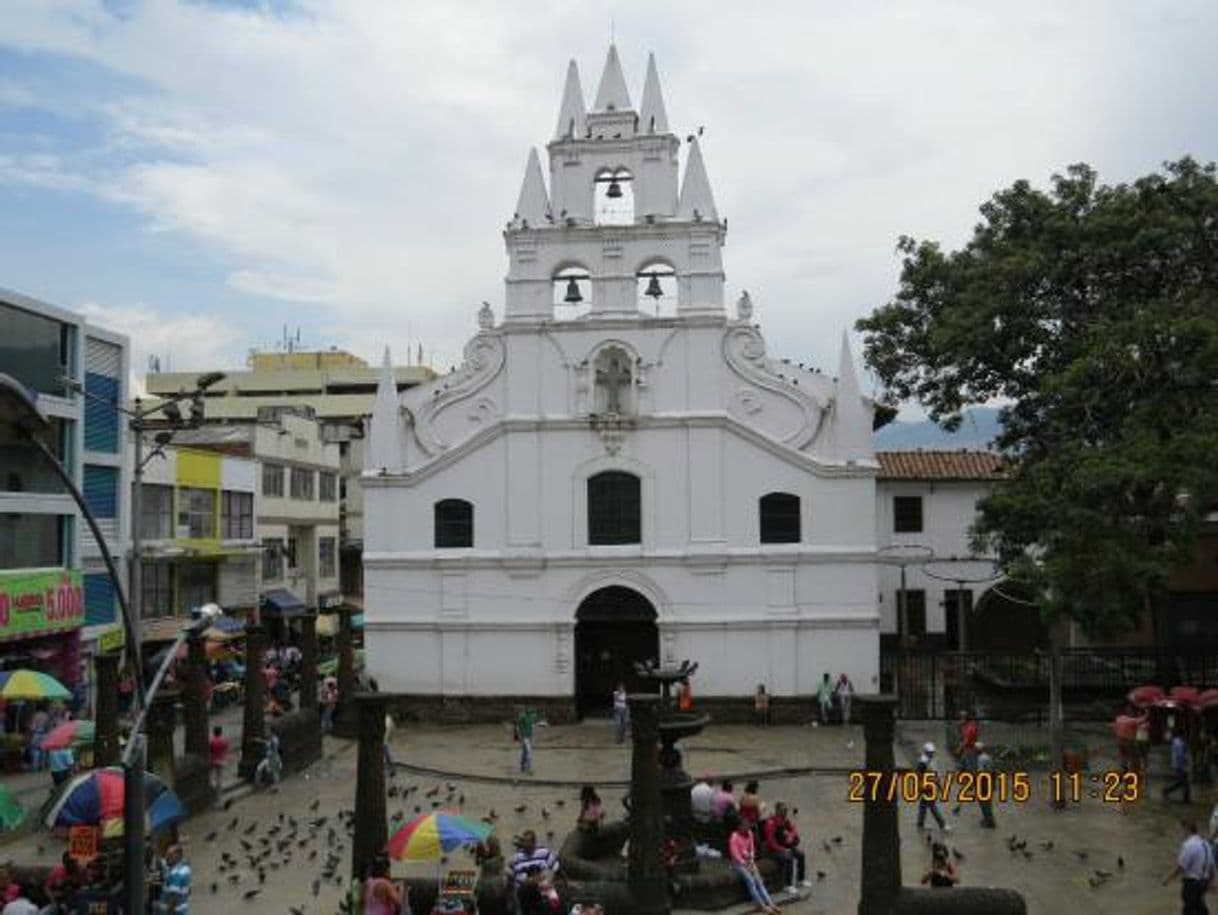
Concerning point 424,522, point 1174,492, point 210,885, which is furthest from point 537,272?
point 210,885

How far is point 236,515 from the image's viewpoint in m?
43.3

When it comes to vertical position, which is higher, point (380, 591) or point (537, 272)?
point (537, 272)

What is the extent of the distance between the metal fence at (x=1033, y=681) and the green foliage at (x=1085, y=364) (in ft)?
8.10

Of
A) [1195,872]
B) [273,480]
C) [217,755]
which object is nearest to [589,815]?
[1195,872]

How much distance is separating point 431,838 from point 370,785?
2.90 meters

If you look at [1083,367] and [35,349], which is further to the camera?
[35,349]

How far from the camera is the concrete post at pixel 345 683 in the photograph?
104ft

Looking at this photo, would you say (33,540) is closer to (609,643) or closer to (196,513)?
(196,513)

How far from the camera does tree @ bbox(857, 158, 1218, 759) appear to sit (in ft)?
79.8

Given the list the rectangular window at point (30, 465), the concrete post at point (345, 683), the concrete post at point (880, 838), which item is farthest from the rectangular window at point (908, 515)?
the concrete post at point (880, 838)

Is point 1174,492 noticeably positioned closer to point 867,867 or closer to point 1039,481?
point 1039,481

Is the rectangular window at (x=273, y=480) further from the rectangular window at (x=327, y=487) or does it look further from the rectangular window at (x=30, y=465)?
the rectangular window at (x=30, y=465)

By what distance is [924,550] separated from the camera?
143 ft

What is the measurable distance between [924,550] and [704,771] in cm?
1883
